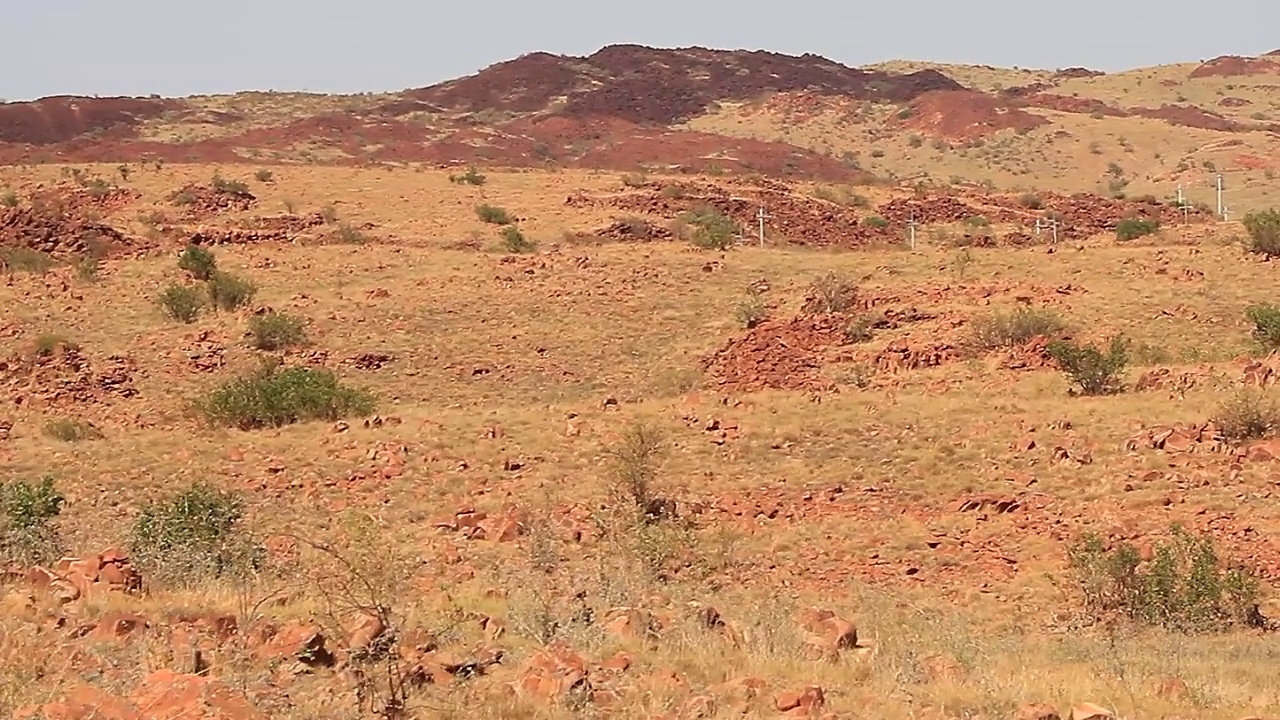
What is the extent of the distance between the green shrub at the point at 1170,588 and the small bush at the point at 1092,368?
224 inches

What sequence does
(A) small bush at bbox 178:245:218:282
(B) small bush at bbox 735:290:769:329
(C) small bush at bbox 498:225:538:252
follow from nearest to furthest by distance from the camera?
1. (B) small bush at bbox 735:290:769:329
2. (A) small bush at bbox 178:245:218:282
3. (C) small bush at bbox 498:225:538:252

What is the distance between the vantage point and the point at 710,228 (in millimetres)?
28266

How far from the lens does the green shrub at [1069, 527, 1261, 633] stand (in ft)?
28.3

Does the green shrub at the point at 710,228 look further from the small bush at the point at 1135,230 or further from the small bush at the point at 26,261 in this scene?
the small bush at the point at 26,261

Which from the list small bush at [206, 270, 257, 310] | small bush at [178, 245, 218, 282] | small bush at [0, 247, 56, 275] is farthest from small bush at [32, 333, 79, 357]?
small bush at [0, 247, 56, 275]

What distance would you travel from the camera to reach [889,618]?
8.56 metres

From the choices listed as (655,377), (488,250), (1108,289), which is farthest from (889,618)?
(488,250)

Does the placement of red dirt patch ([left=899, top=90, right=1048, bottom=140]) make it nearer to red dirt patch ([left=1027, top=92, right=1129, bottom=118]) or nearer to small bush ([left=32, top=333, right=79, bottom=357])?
red dirt patch ([left=1027, top=92, right=1129, bottom=118])

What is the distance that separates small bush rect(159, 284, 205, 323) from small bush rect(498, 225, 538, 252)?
24.4ft

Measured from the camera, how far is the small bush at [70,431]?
1459 centimetres

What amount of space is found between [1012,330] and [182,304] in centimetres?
1395

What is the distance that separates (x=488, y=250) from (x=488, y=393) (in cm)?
999

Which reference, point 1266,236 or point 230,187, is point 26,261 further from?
point 1266,236

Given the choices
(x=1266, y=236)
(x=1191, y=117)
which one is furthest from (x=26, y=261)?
(x=1191, y=117)
